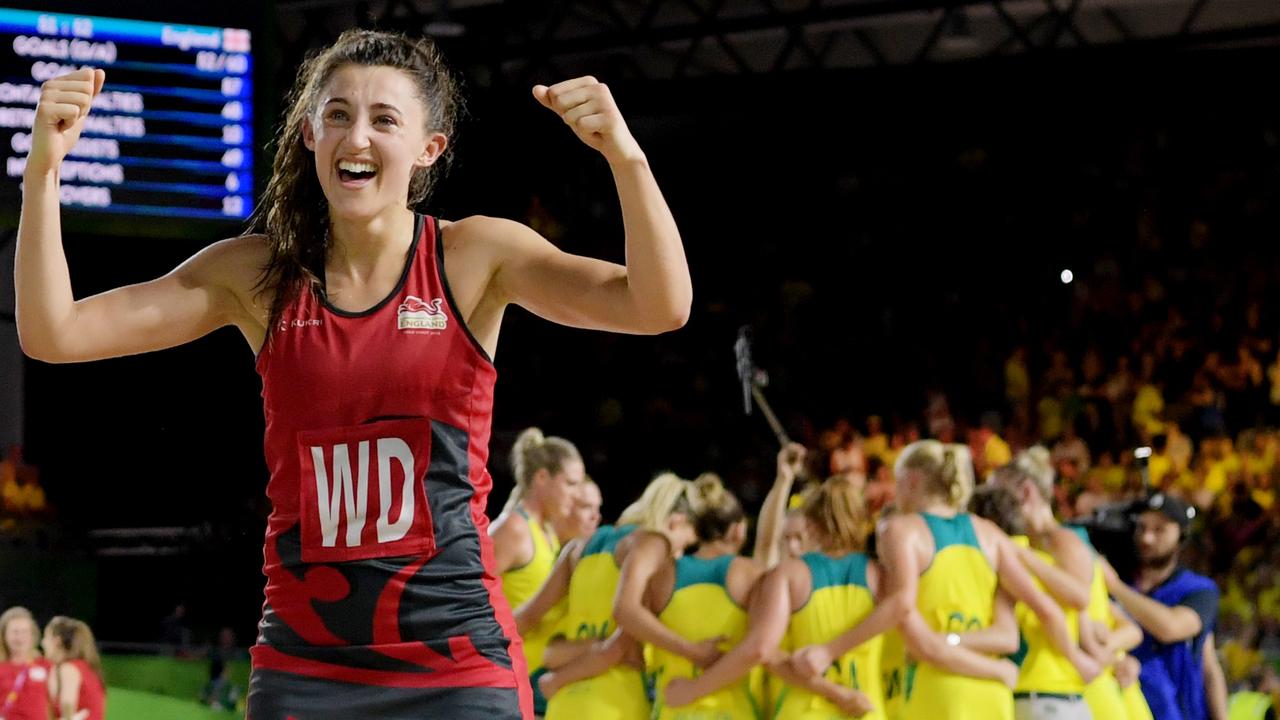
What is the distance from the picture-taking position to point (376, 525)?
2.26 m

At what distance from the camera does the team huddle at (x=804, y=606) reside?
5852 mm

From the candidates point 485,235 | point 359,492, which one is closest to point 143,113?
point 485,235

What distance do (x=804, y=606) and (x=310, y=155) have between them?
12.2 feet

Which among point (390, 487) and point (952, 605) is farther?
point (952, 605)

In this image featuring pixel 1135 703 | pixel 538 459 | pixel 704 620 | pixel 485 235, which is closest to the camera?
pixel 485 235

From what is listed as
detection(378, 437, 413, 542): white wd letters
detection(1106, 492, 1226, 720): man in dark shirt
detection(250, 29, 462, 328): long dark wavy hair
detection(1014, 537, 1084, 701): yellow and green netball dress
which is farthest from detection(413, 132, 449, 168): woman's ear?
detection(1106, 492, 1226, 720): man in dark shirt

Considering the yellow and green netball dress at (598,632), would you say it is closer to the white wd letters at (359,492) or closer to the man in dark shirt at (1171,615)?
the man in dark shirt at (1171,615)

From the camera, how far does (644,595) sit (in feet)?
19.1

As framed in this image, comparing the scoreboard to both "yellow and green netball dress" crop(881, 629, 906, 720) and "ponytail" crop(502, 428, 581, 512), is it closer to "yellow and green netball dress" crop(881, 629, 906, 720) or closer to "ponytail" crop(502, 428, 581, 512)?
"ponytail" crop(502, 428, 581, 512)

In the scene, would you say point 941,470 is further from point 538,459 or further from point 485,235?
point 485,235

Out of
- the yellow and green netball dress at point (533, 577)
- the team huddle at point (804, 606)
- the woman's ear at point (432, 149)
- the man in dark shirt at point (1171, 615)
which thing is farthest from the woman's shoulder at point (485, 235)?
the man in dark shirt at point (1171, 615)

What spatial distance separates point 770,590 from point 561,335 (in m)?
11.0

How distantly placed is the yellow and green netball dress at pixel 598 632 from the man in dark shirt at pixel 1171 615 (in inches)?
87.9

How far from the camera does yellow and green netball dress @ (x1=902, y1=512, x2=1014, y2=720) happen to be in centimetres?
608
